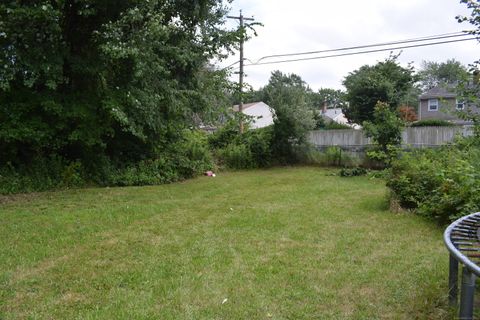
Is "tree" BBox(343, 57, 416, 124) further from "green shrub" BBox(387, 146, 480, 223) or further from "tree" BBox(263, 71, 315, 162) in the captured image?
"green shrub" BBox(387, 146, 480, 223)

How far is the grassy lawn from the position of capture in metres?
3.04

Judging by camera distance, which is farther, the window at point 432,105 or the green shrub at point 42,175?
the window at point 432,105

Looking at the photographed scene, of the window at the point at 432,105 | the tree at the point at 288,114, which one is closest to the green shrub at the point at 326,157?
the tree at the point at 288,114

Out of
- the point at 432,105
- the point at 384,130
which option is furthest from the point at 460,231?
the point at 432,105

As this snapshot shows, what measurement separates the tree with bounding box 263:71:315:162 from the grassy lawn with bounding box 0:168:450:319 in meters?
8.22

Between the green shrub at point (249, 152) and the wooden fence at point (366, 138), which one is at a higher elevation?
the wooden fence at point (366, 138)

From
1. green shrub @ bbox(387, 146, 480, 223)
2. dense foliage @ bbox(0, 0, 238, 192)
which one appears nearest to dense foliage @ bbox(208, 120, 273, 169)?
dense foliage @ bbox(0, 0, 238, 192)

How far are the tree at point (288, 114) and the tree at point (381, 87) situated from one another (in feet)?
16.7

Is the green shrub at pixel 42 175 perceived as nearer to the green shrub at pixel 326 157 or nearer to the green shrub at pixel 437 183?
the green shrub at pixel 437 183

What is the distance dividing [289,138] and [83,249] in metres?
12.4

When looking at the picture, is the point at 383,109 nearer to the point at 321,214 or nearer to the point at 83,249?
the point at 321,214

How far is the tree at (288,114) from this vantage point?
1530 cm

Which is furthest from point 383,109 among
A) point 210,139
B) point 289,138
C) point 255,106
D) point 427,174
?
point 255,106

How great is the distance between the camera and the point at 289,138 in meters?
16.2
